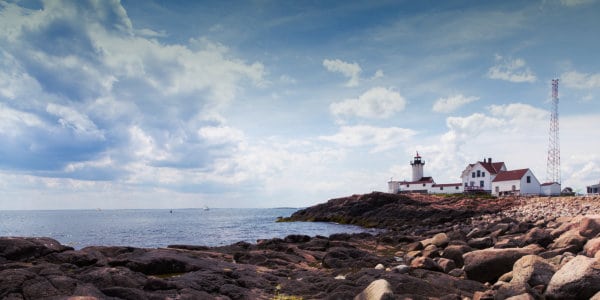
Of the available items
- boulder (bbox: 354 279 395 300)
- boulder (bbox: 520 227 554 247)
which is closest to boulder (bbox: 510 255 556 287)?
boulder (bbox: 354 279 395 300)

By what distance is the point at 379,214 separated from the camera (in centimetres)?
5141

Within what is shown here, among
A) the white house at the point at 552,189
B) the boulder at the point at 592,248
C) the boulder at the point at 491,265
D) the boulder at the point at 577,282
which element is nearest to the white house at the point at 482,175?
the white house at the point at 552,189

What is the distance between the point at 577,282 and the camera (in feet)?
26.5

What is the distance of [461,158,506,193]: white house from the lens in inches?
2788

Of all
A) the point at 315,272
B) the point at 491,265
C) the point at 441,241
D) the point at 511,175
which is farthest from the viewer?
the point at 511,175

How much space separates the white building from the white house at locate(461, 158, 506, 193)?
279 centimetres

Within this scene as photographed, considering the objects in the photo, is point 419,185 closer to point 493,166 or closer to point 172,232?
point 493,166

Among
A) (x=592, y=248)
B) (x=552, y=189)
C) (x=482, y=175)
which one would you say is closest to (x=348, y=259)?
(x=592, y=248)

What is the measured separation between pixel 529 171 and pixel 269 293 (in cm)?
6514

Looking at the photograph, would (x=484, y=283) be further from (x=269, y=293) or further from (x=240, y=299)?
(x=240, y=299)

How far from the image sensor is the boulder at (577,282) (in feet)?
26.0

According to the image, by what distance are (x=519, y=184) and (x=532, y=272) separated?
60232 millimetres

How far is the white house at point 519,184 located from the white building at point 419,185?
10930mm

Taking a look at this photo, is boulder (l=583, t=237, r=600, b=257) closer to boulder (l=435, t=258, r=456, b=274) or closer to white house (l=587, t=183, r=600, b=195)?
boulder (l=435, t=258, r=456, b=274)
